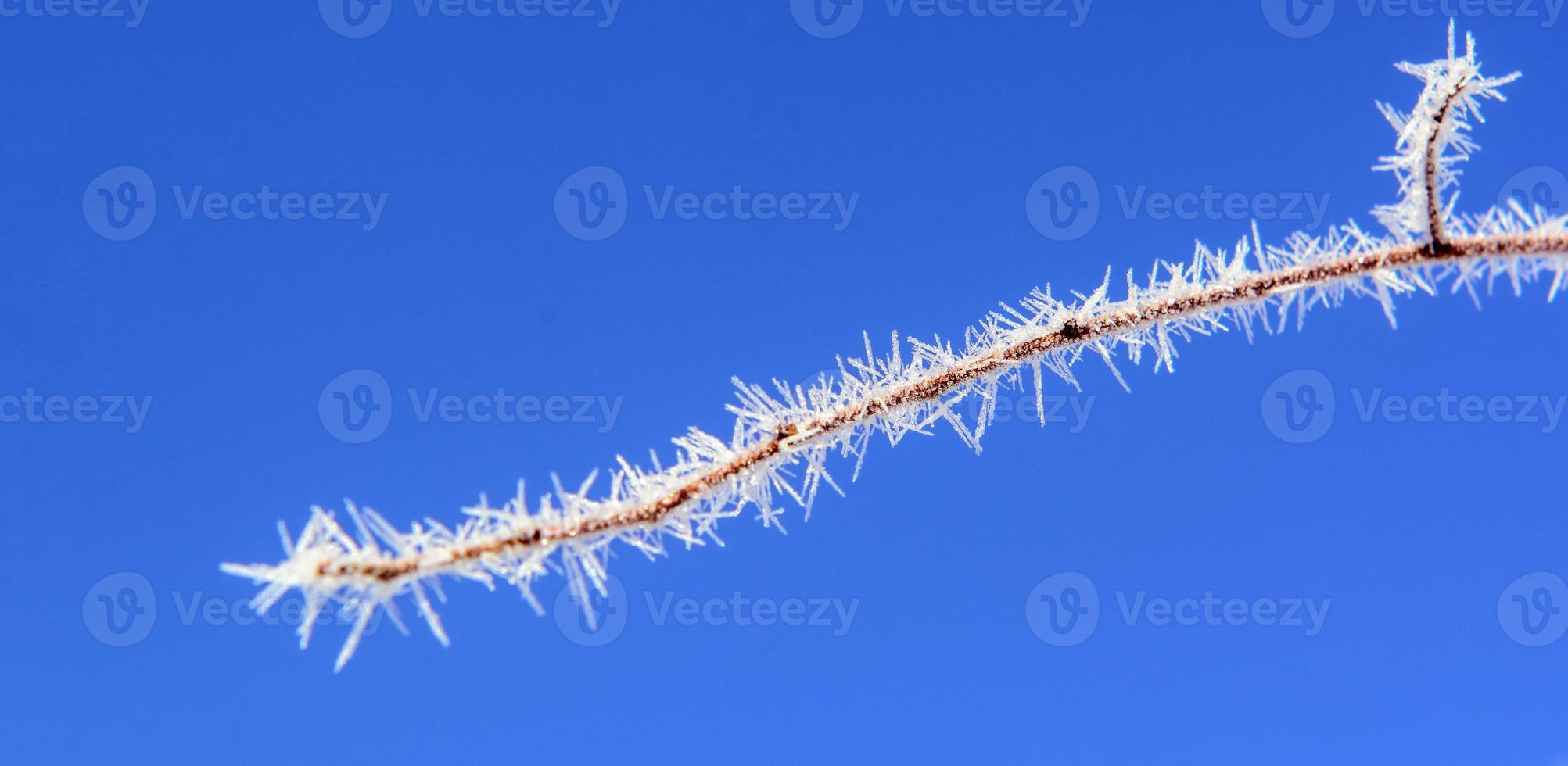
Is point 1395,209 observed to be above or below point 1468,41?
below

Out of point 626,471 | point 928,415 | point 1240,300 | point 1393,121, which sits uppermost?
point 1393,121

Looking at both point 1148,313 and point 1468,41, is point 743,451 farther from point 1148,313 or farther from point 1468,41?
point 1468,41

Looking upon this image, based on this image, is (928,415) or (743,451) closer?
(743,451)

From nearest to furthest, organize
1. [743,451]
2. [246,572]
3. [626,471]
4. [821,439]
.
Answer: [246,572] → [626,471] → [743,451] → [821,439]

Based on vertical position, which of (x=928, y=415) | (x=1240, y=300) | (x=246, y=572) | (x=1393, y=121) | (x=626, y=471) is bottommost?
(x=246, y=572)

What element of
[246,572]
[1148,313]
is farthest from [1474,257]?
[246,572]

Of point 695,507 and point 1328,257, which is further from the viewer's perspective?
point 1328,257

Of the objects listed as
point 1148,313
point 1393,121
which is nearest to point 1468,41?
point 1393,121

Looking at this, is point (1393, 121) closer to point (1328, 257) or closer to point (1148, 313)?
point (1328, 257)

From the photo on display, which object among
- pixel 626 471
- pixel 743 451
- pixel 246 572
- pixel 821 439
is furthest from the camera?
pixel 821 439
